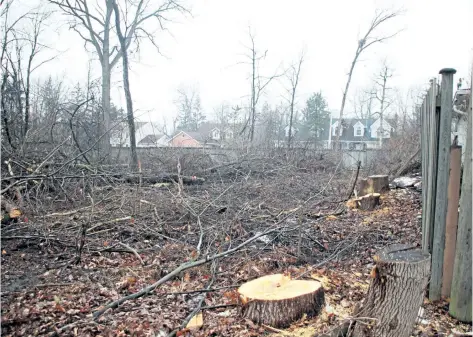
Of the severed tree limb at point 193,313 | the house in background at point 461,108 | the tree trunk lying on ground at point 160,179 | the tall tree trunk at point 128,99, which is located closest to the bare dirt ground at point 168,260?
the severed tree limb at point 193,313

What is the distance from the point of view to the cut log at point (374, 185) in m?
7.54

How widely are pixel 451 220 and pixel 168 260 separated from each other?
3.13 metres

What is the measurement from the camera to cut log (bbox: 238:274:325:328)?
261 cm

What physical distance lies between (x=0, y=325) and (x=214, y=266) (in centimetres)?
196

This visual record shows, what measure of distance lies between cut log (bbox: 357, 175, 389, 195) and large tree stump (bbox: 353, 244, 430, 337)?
539 centimetres

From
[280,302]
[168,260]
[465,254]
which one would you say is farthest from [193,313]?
[465,254]

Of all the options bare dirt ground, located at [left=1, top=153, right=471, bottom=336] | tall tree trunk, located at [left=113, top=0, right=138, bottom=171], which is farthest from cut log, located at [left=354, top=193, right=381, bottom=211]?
tall tree trunk, located at [left=113, top=0, right=138, bottom=171]

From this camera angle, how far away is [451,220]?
297cm

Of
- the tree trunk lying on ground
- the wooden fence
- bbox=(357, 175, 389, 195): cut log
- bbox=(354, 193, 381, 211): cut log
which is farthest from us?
the tree trunk lying on ground

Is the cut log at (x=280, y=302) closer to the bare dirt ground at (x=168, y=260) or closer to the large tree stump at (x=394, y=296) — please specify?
the bare dirt ground at (x=168, y=260)

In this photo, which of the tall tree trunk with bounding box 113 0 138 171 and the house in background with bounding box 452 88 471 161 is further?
the tall tree trunk with bounding box 113 0 138 171

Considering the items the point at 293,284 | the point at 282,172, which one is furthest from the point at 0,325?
the point at 282,172

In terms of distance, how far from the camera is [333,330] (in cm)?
238

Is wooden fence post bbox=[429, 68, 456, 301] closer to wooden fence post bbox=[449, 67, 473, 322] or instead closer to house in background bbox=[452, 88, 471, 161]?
wooden fence post bbox=[449, 67, 473, 322]
